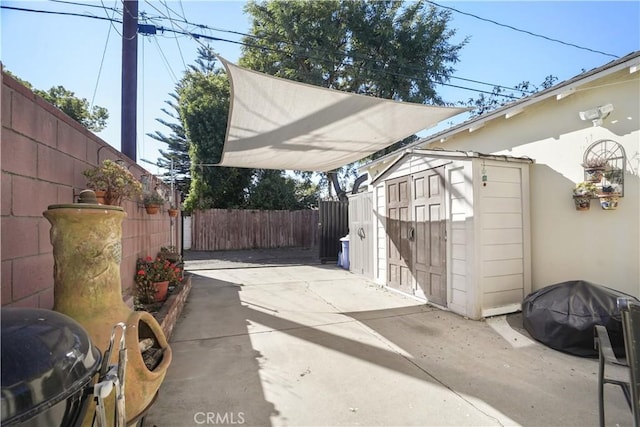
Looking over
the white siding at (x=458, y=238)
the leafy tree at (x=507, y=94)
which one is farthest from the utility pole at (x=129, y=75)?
the leafy tree at (x=507, y=94)

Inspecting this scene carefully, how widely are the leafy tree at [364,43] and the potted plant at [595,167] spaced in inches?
340

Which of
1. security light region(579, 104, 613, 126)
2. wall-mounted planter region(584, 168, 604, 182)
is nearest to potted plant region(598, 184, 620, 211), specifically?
wall-mounted planter region(584, 168, 604, 182)

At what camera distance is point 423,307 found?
15.3 feet

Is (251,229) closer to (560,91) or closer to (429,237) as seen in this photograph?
(429,237)

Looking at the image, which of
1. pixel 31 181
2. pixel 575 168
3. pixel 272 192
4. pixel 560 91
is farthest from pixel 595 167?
pixel 272 192

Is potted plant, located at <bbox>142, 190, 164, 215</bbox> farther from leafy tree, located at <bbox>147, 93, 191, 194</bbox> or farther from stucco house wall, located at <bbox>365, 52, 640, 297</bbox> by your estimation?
leafy tree, located at <bbox>147, 93, 191, 194</bbox>

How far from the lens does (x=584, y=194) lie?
363 centimetres

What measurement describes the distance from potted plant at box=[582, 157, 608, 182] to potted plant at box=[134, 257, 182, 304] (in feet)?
18.1

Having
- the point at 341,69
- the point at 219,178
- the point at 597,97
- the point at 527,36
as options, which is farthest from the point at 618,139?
the point at 219,178

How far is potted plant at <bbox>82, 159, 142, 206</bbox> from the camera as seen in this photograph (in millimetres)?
2473

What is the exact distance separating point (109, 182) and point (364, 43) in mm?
11616

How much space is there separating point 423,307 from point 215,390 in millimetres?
3335

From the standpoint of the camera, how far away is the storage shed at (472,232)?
160 inches

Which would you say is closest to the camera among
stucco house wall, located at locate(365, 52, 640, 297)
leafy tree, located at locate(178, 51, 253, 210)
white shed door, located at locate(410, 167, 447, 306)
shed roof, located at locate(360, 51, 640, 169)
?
shed roof, located at locate(360, 51, 640, 169)
